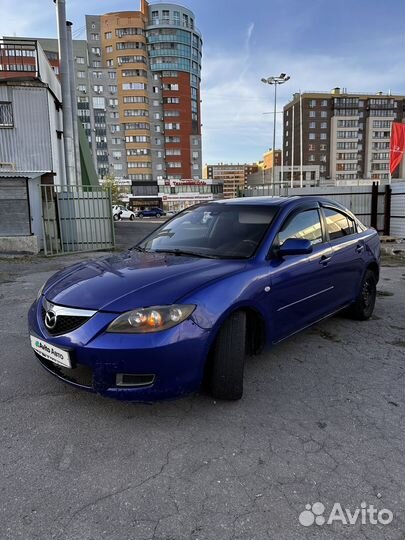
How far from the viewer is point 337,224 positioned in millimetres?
4371

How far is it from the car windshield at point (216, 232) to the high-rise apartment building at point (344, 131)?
94.4 meters

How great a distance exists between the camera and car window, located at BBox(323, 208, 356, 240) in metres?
4.21

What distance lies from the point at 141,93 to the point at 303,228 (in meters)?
85.7

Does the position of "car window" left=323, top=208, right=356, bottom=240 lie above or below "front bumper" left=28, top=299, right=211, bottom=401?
above

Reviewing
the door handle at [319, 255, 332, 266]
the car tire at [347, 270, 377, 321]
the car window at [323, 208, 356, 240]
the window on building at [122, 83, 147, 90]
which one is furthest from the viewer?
the window on building at [122, 83, 147, 90]

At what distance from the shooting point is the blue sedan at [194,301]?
2.41m

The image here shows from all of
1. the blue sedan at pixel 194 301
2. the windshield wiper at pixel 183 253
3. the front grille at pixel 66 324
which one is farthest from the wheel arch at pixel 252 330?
the front grille at pixel 66 324

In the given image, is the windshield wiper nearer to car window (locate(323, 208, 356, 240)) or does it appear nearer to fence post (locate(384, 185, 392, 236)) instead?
car window (locate(323, 208, 356, 240))

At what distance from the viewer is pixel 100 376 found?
7.88 ft

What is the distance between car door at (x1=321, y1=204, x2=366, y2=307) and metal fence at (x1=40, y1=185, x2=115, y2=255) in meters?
9.82

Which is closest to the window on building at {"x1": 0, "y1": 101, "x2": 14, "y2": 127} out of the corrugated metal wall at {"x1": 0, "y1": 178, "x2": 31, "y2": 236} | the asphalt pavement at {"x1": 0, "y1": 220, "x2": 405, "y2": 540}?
the corrugated metal wall at {"x1": 0, "y1": 178, "x2": 31, "y2": 236}

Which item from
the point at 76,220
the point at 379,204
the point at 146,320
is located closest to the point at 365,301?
the point at 146,320

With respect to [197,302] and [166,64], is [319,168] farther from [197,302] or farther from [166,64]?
[197,302]

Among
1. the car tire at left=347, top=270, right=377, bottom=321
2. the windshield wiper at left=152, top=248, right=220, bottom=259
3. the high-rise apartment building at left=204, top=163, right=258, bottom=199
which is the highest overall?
the high-rise apartment building at left=204, top=163, right=258, bottom=199
